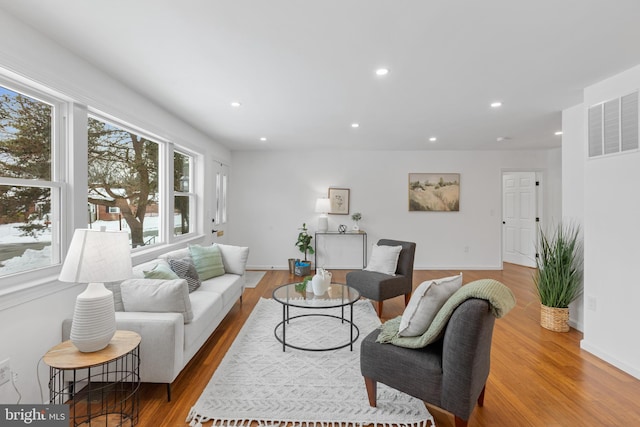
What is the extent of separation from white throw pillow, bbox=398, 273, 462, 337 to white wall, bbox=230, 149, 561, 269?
14.0 ft

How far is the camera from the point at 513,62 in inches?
92.8

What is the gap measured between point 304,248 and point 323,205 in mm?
901

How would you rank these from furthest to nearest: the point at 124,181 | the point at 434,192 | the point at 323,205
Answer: the point at 434,192
the point at 323,205
the point at 124,181

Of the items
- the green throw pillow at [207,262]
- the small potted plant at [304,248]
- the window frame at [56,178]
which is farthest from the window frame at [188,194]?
the small potted plant at [304,248]

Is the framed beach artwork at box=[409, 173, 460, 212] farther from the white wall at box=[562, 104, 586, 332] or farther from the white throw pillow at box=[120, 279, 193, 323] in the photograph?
the white throw pillow at box=[120, 279, 193, 323]

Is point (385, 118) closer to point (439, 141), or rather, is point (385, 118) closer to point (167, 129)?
point (439, 141)

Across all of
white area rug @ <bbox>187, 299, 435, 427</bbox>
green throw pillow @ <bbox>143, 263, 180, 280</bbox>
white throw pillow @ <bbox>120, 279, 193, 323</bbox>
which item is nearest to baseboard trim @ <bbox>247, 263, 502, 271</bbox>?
white area rug @ <bbox>187, 299, 435, 427</bbox>

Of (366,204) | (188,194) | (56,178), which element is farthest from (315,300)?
(366,204)

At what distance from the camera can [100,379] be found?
2043mm

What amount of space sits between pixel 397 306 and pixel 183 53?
11.6 feet

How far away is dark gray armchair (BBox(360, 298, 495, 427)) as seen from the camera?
160cm

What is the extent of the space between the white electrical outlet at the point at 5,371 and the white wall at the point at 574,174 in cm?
470

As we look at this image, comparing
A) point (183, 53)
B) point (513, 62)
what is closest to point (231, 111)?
point (183, 53)

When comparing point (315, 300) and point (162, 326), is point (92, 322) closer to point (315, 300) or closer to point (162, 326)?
point (162, 326)
